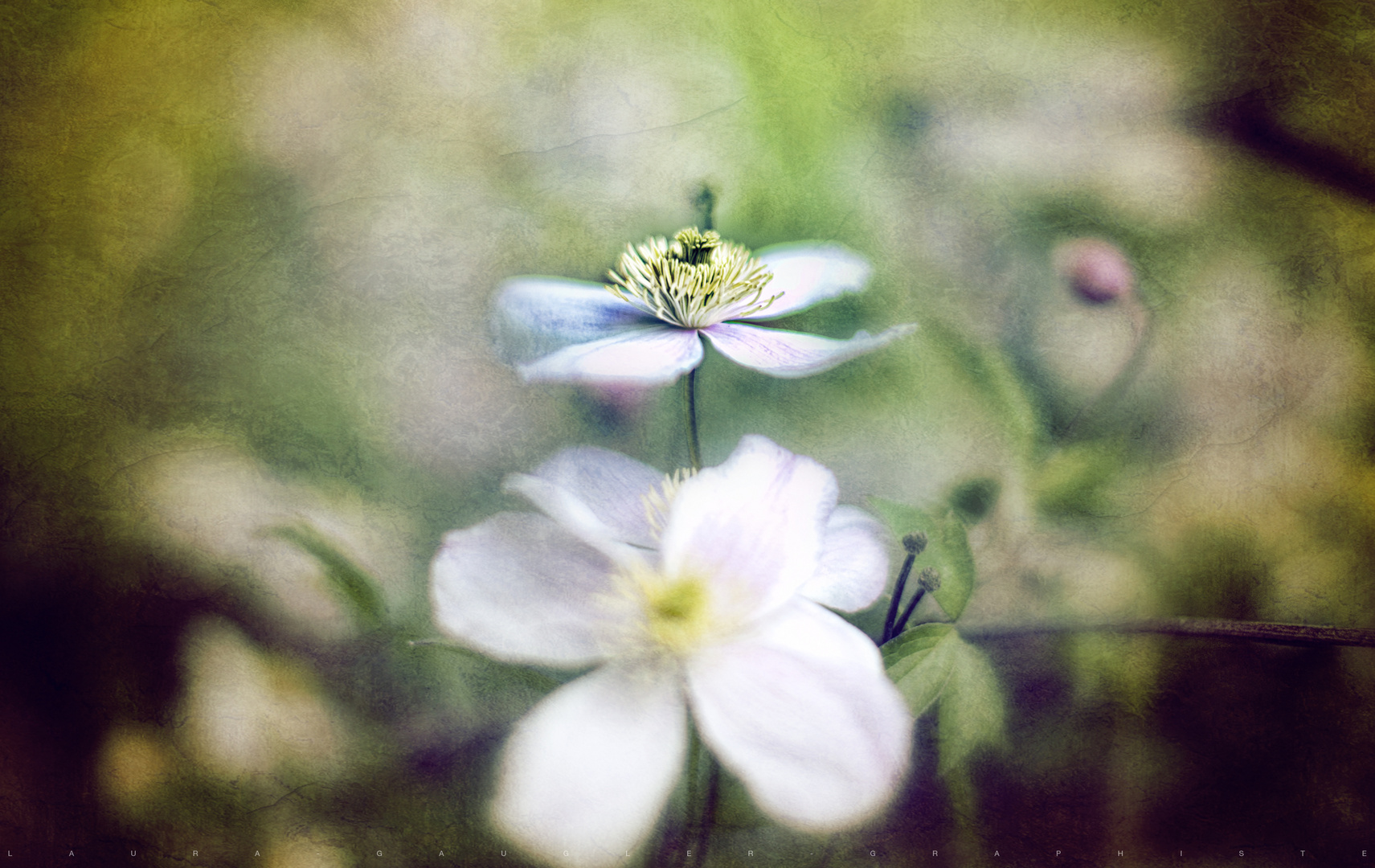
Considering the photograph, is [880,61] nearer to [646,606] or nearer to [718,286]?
[718,286]

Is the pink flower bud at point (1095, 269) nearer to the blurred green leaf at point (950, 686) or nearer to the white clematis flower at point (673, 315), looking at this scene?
the white clematis flower at point (673, 315)

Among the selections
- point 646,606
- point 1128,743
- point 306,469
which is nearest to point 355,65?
point 306,469

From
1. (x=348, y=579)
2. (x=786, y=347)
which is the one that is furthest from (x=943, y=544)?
(x=348, y=579)

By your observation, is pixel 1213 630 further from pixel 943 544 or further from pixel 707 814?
pixel 707 814

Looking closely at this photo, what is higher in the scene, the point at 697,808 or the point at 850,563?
the point at 850,563

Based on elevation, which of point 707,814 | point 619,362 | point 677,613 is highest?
point 619,362

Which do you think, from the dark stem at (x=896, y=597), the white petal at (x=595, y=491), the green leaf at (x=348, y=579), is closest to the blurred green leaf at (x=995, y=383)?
the dark stem at (x=896, y=597)
